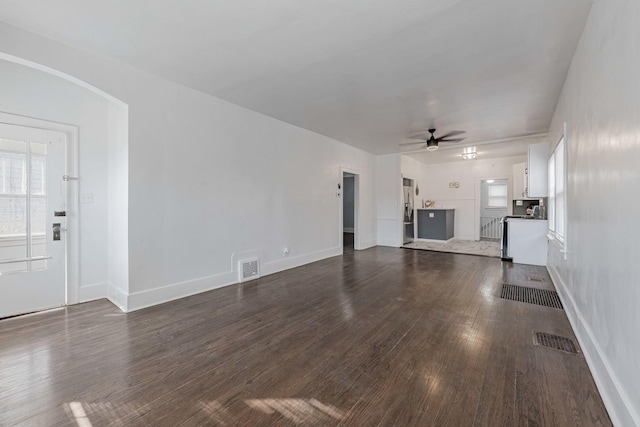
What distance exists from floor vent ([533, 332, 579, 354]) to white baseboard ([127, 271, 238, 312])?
3.65 m

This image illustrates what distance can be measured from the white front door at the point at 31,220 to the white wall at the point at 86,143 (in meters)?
0.19

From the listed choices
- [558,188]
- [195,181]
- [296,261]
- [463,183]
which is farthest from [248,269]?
[463,183]

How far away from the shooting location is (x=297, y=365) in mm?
2076

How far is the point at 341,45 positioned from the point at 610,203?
2397 millimetres

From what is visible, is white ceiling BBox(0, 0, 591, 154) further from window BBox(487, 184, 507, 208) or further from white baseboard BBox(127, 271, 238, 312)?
window BBox(487, 184, 507, 208)

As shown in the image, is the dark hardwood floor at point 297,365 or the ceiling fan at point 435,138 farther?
the ceiling fan at point 435,138

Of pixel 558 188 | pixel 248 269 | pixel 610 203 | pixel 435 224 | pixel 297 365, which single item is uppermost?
pixel 558 188

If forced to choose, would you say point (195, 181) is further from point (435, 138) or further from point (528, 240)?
point (528, 240)

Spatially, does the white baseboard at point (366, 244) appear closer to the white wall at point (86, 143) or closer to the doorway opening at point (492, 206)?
the doorway opening at point (492, 206)

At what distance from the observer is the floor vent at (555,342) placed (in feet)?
7.51

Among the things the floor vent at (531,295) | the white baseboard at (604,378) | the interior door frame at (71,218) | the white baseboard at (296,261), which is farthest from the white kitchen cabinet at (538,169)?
the interior door frame at (71,218)

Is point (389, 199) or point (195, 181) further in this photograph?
point (389, 199)

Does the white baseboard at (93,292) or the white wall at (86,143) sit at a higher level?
the white wall at (86,143)

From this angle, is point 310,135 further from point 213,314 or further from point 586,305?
point 586,305
